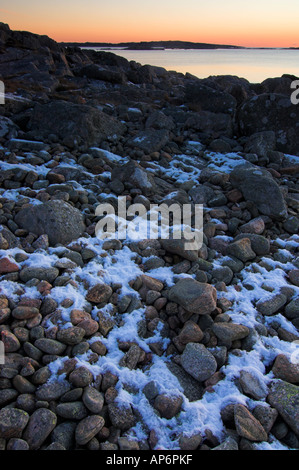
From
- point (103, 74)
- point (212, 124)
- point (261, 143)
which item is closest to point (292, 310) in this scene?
point (261, 143)

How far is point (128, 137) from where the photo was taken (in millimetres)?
8406

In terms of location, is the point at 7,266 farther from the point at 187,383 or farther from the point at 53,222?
the point at 187,383

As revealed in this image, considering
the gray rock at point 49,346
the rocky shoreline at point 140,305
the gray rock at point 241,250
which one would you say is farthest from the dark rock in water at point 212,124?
the gray rock at point 49,346

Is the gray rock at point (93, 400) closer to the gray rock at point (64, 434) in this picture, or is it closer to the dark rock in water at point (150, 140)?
the gray rock at point (64, 434)

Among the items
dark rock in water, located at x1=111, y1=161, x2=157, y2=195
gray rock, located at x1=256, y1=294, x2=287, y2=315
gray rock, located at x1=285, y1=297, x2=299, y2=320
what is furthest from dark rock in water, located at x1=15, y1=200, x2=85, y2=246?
gray rock, located at x1=285, y1=297, x2=299, y2=320

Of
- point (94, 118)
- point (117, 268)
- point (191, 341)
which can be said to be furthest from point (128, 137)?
point (191, 341)

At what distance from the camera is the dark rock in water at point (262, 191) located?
540 centimetres

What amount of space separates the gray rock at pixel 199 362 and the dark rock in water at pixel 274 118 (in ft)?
23.2

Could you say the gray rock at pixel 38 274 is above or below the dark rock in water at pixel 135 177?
below

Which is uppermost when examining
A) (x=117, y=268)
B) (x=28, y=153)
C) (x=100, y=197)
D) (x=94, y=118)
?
(x=94, y=118)

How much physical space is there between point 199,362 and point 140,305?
92 cm

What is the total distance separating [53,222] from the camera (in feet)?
14.4
